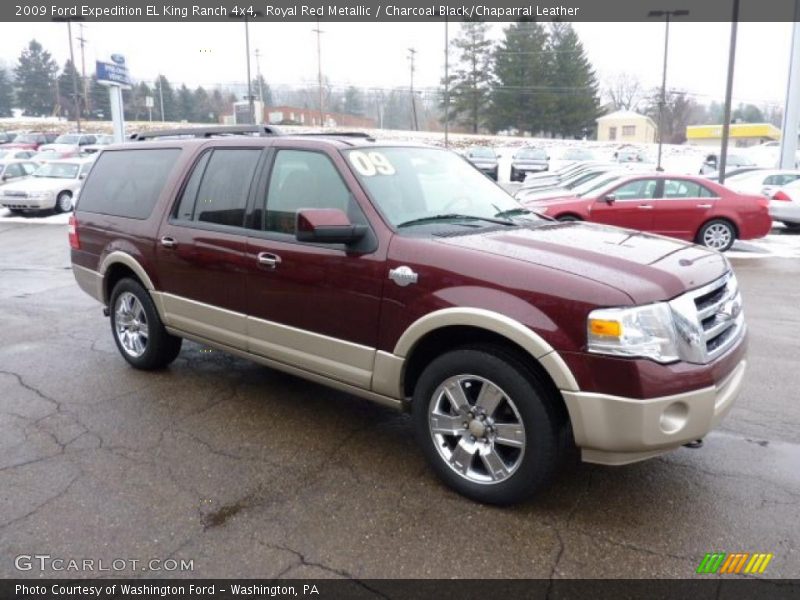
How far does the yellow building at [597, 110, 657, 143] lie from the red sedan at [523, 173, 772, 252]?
2611 inches

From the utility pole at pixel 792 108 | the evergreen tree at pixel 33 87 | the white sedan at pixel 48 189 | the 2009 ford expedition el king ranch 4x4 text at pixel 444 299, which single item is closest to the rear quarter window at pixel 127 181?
the 2009 ford expedition el king ranch 4x4 text at pixel 444 299

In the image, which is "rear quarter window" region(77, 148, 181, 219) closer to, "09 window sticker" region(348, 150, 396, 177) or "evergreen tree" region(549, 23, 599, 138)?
"09 window sticker" region(348, 150, 396, 177)

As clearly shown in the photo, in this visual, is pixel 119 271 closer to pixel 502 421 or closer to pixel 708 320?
pixel 502 421

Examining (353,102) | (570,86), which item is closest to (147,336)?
(570,86)

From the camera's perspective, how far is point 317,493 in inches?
136

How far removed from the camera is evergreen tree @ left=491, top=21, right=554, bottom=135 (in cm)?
6981

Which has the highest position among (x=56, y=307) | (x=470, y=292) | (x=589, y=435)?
(x=470, y=292)

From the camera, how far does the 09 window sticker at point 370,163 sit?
3902mm

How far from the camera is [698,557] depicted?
114 inches

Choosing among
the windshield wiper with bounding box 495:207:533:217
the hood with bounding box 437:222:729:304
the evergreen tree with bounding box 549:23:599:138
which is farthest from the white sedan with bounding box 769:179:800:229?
the evergreen tree with bounding box 549:23:599:138

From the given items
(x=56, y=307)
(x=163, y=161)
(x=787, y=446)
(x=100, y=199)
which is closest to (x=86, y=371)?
(x=100, y=199)

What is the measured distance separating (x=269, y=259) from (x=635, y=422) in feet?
7.77
